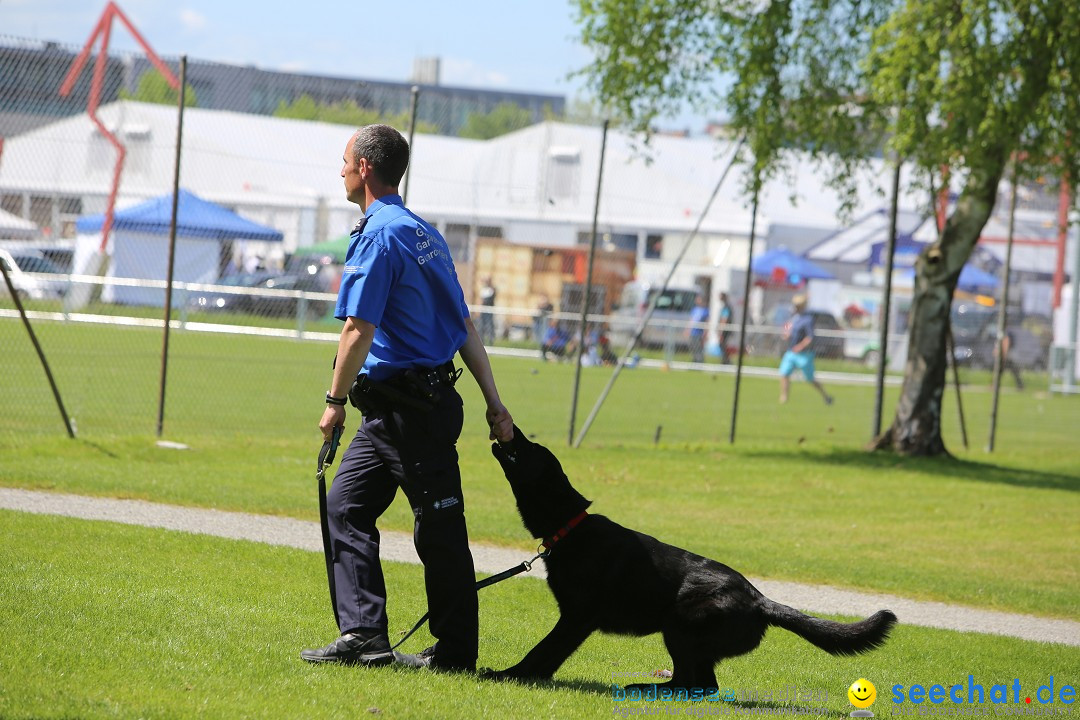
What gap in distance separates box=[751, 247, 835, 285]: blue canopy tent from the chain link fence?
9691 millimetres

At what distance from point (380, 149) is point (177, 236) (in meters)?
8.72

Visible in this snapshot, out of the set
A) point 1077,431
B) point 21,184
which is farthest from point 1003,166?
point 21,184

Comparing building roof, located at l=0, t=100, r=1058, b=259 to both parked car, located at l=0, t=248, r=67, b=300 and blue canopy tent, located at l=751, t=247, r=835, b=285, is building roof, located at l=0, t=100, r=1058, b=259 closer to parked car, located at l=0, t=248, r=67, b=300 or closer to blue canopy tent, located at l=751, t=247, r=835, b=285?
parked car, located at l=0, t=248, r=67, b=300

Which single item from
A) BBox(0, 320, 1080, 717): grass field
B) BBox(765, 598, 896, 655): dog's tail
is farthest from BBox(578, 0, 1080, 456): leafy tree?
BBox(765, 598, 896, 655): dog's tail

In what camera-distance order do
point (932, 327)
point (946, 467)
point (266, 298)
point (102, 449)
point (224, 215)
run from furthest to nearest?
1. point (266, 298)
2. point (932, 327)
3. point (946, 467)
4. point (224, 215)
5. point (102, 449)

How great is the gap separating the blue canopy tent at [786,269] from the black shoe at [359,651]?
30161 millimetres

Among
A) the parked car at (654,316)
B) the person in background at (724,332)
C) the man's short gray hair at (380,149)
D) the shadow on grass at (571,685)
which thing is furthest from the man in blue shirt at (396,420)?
the person in background at (724,332)

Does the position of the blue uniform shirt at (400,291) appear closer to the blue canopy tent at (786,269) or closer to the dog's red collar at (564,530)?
the dog's red collar at (564,530)

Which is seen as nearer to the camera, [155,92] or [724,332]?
[155,92]

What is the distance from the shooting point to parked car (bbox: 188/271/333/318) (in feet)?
52.4

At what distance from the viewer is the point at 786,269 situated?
34125 mm

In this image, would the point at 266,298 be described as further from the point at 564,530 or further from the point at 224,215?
the point at 564,530

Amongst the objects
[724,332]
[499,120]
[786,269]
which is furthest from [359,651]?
[786,269]

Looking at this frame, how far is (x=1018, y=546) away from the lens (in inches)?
389
